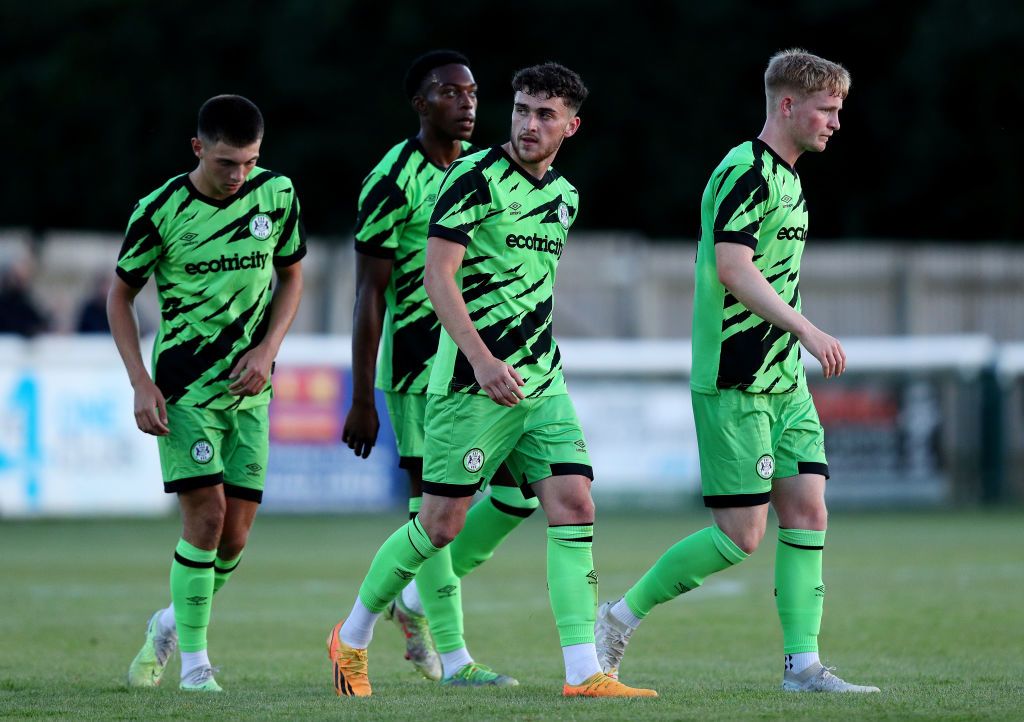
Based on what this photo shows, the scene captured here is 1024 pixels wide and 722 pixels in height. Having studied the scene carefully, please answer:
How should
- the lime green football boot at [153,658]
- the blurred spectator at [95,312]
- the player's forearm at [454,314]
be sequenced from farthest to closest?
1. the blurred spectator at [95,312]
2. the lime green football boot at [153,658]
3. the player's forearm at [454,314]

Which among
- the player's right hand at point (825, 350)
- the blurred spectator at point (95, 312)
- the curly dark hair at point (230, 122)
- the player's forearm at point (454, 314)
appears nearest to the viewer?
the player's right hand at point (825, 350)

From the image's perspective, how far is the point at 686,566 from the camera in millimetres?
6527

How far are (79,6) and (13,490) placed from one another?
12.0 meters

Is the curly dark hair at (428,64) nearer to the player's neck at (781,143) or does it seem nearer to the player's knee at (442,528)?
the player's neck at (781,143)

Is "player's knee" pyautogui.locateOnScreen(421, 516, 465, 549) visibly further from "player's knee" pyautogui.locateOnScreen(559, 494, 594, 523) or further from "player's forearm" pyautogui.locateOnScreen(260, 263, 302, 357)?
"player's forearm" pyautogui.locateOnScreen(260, 263, 302, 357)

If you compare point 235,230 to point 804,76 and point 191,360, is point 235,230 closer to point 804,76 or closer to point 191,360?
point 191,360

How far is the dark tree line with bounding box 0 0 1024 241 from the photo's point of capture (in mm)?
25375

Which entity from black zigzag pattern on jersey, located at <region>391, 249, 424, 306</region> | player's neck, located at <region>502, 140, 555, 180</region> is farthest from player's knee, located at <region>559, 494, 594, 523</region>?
black zigzag pattern on jersey, located at <region>391, 249, 424, 306</region>

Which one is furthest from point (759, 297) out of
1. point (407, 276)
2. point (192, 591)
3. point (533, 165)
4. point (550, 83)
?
point (192, 591)

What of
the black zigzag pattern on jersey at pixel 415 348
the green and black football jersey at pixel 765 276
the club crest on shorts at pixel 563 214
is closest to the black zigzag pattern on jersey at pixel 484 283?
the club crest on shorts at pixel 563 214

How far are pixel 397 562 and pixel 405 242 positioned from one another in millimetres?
1481

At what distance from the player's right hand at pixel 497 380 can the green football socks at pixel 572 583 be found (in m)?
0.54

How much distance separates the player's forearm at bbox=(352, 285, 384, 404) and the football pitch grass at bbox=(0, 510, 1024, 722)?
1216 mm

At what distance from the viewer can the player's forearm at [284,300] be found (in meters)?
7.15
